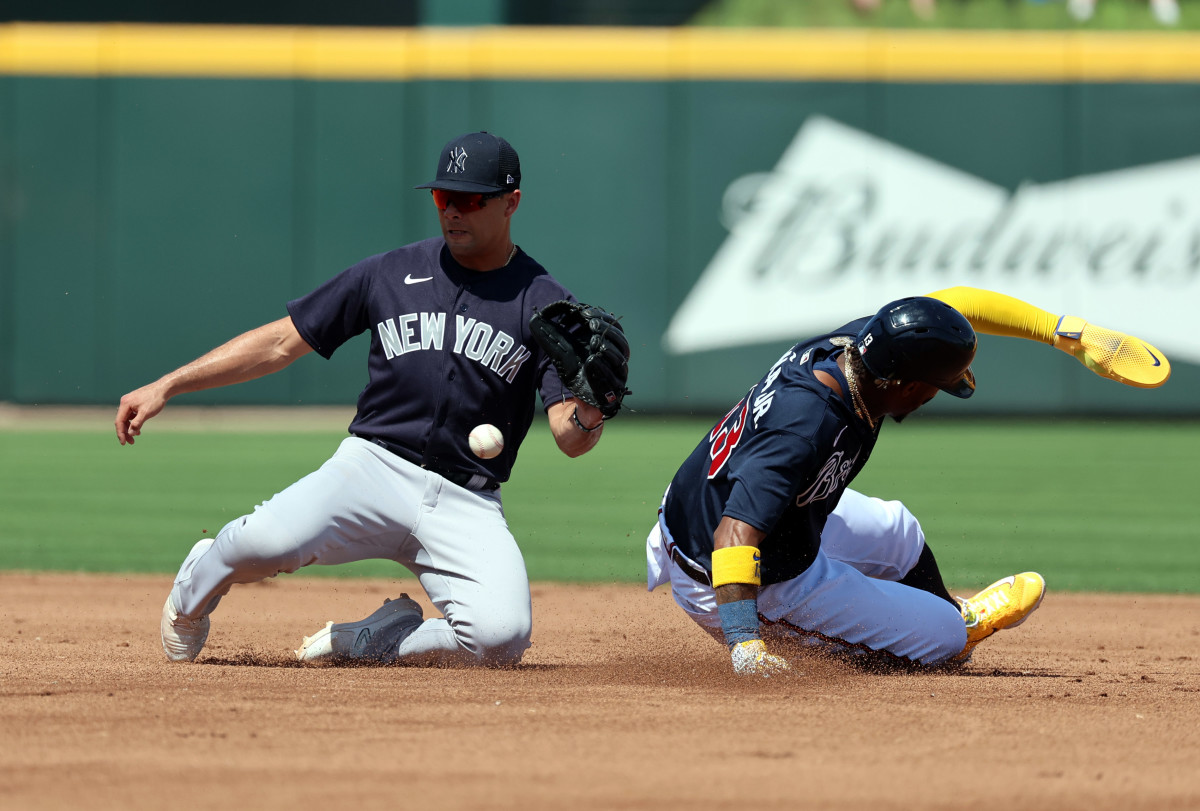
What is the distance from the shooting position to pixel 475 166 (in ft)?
13.9

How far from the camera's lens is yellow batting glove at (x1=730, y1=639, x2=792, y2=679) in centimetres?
374

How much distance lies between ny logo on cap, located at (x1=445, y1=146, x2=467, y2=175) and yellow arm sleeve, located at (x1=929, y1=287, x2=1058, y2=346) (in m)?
1.54

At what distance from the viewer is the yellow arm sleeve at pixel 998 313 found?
4.47 metres

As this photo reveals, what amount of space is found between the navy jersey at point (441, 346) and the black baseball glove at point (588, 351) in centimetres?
15

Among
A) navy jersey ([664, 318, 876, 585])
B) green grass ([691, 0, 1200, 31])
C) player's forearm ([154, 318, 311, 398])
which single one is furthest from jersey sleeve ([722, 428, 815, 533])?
green grass ([691, 0, 1200, 31])

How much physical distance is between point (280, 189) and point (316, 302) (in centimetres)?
1082

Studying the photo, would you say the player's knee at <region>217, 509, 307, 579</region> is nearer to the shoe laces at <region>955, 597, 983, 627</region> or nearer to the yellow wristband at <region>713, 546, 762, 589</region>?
the yellow wristband at <region>713, 546, 762, 589</region>

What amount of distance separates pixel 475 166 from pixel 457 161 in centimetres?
6

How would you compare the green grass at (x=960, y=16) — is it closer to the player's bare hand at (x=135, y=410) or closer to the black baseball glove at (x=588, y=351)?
the black baseball glove at (x=588, y=351)

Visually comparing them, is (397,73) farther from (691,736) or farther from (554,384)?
(691,736)

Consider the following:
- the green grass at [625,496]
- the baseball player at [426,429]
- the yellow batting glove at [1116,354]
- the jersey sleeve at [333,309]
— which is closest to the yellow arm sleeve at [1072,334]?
the yellow batting glove at [1116,354]

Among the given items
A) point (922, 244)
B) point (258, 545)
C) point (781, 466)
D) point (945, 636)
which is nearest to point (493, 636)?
point (258, 545)

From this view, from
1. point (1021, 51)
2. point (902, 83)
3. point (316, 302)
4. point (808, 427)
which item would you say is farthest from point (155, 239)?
point (808, 427)

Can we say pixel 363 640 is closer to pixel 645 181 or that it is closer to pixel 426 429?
pixel 426 429
